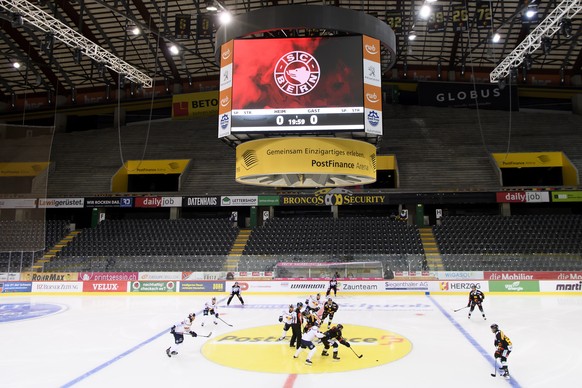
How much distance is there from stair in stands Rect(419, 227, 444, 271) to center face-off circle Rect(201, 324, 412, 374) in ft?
34.3

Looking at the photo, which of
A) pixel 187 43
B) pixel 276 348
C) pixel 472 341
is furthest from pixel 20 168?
pixel 187 43

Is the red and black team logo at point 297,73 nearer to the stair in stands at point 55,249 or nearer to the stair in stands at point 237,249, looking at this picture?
the stair in stands at point 237,249

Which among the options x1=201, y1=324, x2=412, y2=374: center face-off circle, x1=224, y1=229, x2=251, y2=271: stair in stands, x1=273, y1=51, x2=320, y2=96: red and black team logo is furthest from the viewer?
x1=224, y1=229, x2=251, y2=271: stair in stands

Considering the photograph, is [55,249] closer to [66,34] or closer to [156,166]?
[156,166]

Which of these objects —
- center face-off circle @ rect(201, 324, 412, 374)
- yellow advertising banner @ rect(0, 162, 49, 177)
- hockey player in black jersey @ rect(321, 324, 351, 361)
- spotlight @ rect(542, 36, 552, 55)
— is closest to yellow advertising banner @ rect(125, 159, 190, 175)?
yellow advertising banner @ rect(0, 162, 49, 177)

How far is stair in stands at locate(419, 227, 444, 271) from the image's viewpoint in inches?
913

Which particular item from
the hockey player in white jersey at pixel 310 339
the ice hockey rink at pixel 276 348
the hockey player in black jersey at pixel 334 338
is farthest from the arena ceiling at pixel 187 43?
the hockey player in black jersey at pixel 334 338

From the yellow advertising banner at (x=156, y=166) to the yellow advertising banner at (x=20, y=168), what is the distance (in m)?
17.5

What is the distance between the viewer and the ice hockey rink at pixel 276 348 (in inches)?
351

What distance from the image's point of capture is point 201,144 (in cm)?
4031

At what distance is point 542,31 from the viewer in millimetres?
23562

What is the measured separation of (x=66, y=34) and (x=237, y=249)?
16460 mm

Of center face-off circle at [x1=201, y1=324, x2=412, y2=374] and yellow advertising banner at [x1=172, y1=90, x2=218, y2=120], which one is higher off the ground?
yellow advertising banner at [x1=172, y1=90, x2=218, y2=120]

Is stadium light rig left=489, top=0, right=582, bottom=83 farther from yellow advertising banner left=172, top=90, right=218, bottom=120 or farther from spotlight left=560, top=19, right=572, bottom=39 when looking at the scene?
yellow advertising banner left=172, top=90, right=218, bottom=120
